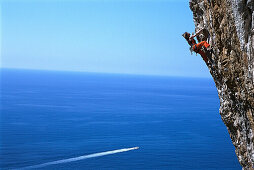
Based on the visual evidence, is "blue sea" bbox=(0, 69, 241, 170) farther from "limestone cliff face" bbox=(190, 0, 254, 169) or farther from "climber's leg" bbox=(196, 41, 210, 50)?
"climber's leg" bbox=(196, 41, 210, 50)

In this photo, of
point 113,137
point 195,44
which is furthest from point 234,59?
point 113,137

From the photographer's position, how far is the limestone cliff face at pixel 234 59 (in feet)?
34.5

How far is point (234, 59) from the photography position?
1151 cm

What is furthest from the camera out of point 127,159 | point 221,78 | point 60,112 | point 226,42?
point 60,112

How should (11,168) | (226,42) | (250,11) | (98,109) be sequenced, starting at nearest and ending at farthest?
(250,11), (226,42), (11,168), (98,109)

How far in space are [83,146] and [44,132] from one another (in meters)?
13.3

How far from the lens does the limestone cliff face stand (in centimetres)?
1051

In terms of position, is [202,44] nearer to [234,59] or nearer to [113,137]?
[234,59]

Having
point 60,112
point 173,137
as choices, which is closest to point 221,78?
point 173,137

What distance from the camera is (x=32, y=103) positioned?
10638cm

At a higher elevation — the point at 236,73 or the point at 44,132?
the point at 236,73

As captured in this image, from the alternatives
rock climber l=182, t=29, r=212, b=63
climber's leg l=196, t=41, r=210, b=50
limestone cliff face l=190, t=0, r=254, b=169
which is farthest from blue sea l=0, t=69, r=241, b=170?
climber's leg l=196, t=41, r=210, b=50

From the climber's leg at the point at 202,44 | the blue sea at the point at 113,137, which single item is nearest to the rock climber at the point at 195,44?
the climber's leg at the point at 202,44

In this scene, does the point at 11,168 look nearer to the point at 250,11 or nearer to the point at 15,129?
the point at 15,129
